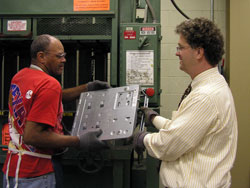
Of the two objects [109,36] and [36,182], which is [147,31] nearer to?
[109,36]

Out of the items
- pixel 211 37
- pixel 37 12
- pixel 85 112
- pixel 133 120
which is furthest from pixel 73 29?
pixel 211 37

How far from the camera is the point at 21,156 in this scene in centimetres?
130

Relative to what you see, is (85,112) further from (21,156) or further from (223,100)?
(223,100)

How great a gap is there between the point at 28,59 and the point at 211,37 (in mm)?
1483

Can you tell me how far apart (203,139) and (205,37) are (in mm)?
419

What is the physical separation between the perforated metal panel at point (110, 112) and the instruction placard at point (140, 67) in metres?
0.22

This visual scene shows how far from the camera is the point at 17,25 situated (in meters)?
1.71

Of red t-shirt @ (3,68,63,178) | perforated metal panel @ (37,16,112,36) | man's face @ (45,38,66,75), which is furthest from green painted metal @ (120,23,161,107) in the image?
red t-shirt @ (3,68,63,178)

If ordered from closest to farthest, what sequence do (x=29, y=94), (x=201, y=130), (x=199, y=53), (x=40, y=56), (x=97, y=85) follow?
(x=201, y=130) < (x=199, y=53) < (x=29, y=94) < (x=40, y=56) < (x=97, y=85)

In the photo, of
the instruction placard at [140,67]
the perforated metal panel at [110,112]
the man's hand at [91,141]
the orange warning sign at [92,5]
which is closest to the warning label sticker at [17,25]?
the orange warning sign at [92,5]

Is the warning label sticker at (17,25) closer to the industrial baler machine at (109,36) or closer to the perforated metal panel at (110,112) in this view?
the industrial baler machine at (109,36)

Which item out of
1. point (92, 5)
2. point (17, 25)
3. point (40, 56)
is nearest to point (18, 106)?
point (40, 56)

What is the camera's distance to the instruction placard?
1688 millimetres

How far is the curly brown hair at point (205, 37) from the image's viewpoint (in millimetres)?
1137
